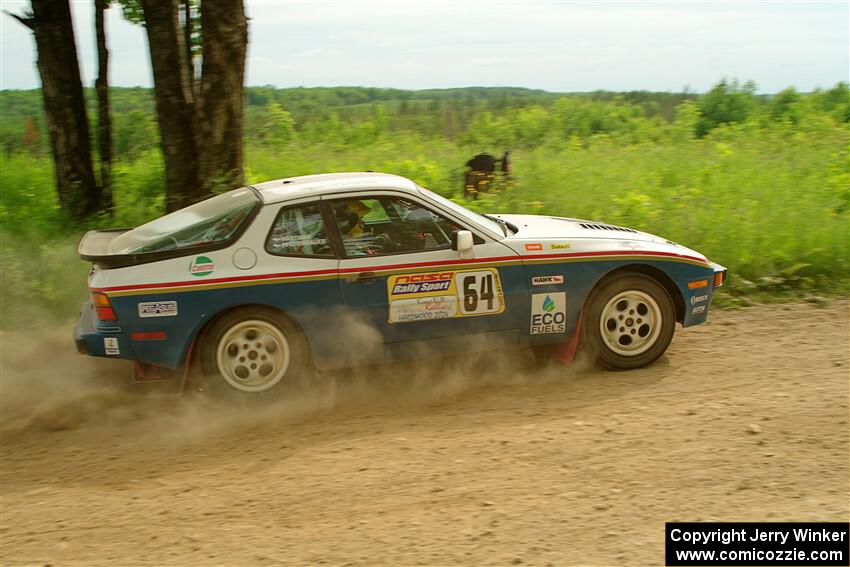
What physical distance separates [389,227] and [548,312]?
1338mm

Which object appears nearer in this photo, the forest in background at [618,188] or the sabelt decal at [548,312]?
the sabelt decal at [548,312]

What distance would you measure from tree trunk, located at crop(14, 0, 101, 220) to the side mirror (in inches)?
257

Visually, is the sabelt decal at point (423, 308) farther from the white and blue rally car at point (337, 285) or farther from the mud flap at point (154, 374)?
the mud flap at point (154, 374)

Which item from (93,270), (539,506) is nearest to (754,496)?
(539,506)

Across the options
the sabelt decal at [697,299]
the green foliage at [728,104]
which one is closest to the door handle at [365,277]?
the sabelt decal at [697,299]

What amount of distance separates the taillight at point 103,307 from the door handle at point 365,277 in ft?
5.55

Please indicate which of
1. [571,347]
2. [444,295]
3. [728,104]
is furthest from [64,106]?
[728,104]

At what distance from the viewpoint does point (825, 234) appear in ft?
28.2

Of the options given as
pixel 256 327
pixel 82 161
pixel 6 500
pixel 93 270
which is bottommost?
pixel 6 500

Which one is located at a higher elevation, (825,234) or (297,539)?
(825,234)

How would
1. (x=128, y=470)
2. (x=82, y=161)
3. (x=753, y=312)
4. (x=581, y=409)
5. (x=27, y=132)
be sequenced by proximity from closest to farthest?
(x=128, y=470), (x=581, y=409), (x=753, y=312), (x=82, y=161), (x=27, y=132)

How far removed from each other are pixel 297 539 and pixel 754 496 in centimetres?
239

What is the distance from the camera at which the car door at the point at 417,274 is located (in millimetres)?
5633

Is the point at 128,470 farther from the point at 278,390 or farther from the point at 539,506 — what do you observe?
the point at 539,506
